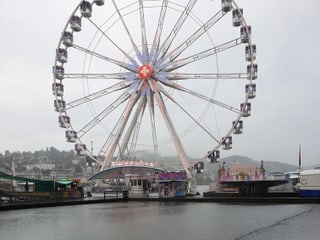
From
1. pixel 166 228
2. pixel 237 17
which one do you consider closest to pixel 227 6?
pixel 237 17

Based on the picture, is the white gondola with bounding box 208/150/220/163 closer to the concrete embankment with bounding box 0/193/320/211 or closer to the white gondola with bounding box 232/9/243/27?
the concrete embankment with bounding box 0/193/320/211

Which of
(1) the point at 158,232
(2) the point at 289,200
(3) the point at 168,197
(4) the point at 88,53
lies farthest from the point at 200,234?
(4) the point at 88,53

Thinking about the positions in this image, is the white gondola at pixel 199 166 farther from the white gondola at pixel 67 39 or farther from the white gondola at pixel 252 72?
the white gondola at pixel 67 39

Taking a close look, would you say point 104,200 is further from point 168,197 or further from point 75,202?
point 168,197

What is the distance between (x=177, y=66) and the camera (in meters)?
46.2

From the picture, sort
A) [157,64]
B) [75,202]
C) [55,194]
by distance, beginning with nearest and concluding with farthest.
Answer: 1. [75,202]
2. [55,194]
3. [157,64]

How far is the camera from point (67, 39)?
157 feet

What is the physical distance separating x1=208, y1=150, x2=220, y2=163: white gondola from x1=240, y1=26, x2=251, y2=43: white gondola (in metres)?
11.6

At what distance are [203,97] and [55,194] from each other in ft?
Answer: 56.1

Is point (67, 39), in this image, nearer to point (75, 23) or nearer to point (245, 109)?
point (75, 23)

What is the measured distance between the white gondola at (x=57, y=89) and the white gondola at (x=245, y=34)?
68.3ft

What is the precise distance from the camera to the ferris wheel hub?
153 feet

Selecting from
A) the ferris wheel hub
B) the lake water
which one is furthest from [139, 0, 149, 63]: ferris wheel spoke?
the lake water

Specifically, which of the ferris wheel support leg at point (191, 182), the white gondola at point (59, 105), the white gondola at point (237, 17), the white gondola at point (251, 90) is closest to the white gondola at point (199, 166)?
the ferris wheel support leg at point (191, 182)
